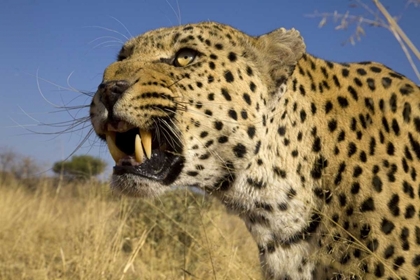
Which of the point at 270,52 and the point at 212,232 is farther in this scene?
the point at 212,232

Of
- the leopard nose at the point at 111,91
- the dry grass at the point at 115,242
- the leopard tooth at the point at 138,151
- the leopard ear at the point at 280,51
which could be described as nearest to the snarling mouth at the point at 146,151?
the leopard tooth at the point at 138,151

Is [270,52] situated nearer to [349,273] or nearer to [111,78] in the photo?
[111,78]

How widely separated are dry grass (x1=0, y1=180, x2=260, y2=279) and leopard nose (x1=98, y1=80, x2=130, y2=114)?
8.63 feet

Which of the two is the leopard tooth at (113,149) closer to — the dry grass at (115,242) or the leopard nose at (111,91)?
the leopard nose at (111,91)

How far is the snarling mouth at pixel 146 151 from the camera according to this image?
4238 millimetres

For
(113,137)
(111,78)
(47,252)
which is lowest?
(47,252)

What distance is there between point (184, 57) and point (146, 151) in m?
0.74

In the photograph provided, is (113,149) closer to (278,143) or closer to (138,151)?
(138,151)

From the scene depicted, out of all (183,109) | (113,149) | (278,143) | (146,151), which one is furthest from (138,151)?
(278,143)

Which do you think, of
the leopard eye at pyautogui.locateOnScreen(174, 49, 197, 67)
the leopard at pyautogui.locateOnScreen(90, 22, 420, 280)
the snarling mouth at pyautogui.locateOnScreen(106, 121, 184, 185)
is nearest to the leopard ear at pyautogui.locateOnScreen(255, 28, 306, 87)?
the leopard at pyautogui.locateOnScreen(90, 22, 420, 280)

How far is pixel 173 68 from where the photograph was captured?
14.6ft

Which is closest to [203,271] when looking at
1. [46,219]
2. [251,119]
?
[46,219]

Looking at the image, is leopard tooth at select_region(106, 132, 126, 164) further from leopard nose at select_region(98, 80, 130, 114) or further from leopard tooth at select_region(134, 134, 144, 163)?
leopard nose at select_region(98, 80, 130, 114)

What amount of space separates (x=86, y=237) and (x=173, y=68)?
14.0 ft
